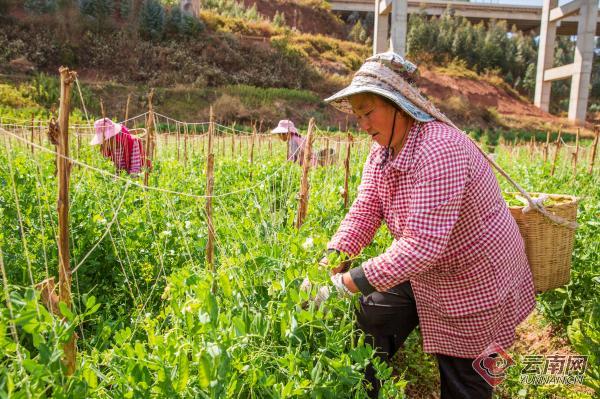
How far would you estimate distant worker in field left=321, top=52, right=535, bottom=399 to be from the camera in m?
1.67


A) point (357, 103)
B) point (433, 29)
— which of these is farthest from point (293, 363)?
point (433, 29)

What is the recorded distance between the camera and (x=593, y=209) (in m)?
3.47

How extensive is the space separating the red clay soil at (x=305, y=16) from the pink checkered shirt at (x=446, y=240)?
128ft

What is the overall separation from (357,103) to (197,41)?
26015 millimetres

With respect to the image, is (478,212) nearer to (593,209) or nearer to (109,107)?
(593,209)

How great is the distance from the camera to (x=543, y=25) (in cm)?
2820

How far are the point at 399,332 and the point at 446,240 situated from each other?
61cm

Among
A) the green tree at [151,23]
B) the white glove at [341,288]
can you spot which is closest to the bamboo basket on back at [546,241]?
the white glove at [341,288]

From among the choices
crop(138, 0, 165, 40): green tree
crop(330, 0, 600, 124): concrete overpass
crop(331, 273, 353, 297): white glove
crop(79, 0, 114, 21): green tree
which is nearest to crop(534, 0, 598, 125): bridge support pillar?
crop(330, 0, 600, 124): concrete overpass

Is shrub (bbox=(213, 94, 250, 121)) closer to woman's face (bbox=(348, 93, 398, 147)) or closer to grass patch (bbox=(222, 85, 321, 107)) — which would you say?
grass patch (bbox=(222, 85, 321, 107))
